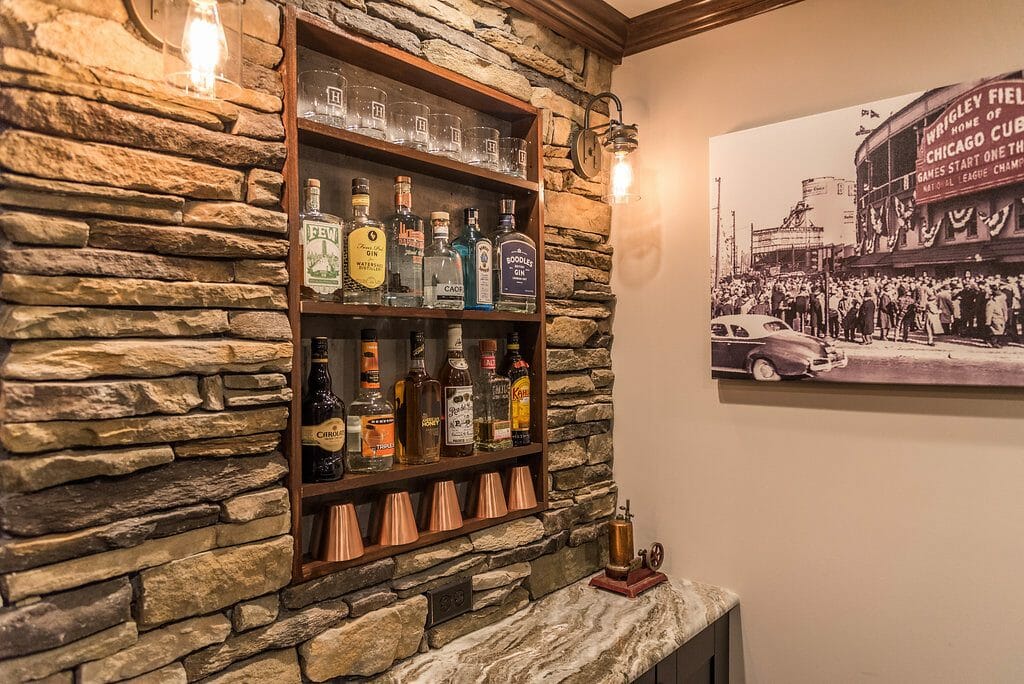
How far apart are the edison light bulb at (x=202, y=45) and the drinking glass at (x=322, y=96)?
35 cm

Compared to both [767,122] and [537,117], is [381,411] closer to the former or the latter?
[537,117]

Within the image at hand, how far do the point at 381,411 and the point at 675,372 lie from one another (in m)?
0.98

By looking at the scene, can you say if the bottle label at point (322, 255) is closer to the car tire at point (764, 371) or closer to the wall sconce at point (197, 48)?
the wall sconce at point (197, 48)

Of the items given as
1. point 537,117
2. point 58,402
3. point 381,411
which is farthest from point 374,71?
point 58,402

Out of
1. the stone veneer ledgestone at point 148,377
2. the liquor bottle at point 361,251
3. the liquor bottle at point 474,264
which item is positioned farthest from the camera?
the liquor bottle at point 474,264

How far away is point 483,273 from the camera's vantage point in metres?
1.71

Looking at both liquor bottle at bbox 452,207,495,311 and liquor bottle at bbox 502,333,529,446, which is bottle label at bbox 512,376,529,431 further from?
liquor bottle at bbox 452,207,495,311

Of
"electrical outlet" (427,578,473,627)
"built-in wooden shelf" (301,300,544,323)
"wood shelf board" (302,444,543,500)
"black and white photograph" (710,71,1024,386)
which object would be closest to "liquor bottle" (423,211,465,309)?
"built-in wooden shelf" (301,300,544,323)

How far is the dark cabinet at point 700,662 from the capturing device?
1623 millimetres

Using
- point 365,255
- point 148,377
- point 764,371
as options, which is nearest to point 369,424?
point 365,255

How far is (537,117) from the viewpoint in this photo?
1882mm

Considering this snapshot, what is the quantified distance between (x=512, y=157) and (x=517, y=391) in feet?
2.07

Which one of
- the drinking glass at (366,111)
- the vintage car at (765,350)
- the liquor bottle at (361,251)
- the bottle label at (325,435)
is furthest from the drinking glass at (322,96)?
the vintage car at (765,350)

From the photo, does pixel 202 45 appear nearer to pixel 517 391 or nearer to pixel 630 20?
pixel 517 391
